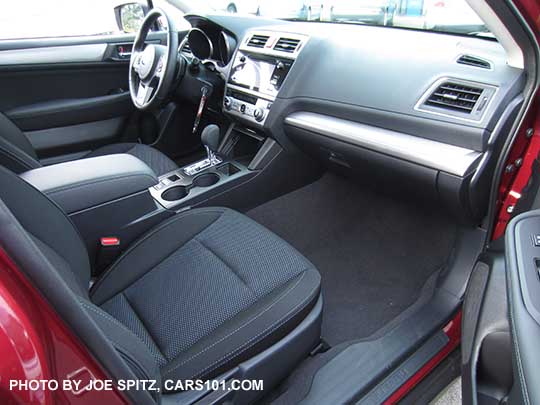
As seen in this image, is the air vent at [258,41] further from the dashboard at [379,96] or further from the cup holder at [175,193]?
the cup holder at [175,193]

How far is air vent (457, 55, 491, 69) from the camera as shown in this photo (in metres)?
1.17

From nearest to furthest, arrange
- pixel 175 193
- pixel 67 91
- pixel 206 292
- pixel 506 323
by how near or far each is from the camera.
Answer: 1. pixel 506 323
2. pixel 206 292
3. pixel 175 193
4. pixel 67 91

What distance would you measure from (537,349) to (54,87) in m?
2.29

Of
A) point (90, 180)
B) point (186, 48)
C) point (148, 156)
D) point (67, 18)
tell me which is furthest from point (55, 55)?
point (90, 180)

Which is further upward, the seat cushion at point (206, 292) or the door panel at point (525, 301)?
the door panel at point (525, 301)

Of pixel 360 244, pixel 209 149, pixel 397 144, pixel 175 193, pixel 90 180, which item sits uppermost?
pixel 397 144

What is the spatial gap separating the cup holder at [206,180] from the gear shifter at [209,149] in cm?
3

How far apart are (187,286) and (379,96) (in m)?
0.80

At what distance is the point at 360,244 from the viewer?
179 centimetres

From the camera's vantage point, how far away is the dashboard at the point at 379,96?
1117mm

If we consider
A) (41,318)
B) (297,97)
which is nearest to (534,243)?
(41,318)

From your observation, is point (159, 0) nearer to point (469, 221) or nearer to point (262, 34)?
point (262, 34)

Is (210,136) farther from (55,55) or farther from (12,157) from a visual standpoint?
(55,55)

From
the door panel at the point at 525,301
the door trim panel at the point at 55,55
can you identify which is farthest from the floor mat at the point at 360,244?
the door trim panel at the point at 55,55
